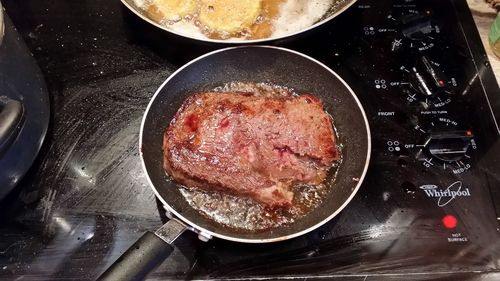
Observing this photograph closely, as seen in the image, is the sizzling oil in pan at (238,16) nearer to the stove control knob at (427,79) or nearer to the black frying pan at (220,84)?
the black frying pan at (220,84)

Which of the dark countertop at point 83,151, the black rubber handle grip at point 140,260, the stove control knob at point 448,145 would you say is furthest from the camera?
the stove control knob at point 448,145

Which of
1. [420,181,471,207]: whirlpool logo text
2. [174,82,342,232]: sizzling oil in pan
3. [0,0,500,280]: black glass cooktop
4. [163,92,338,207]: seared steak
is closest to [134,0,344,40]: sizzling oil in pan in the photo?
[0,0,500,280]: black glass cooktop

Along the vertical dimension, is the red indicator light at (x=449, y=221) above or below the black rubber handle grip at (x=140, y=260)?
below

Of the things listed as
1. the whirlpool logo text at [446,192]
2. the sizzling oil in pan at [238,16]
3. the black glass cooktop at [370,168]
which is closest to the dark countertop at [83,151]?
the black glass cooktop at [370,168]

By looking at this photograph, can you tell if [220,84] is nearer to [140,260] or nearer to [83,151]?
[83,151]

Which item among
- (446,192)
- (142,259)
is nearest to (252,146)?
(142,259)

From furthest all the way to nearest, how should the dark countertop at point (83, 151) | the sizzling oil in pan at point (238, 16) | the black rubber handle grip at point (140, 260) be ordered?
1. the sizzling oil in pan at point (238, 16)
2. the dark countertop at point (83, 151)
3. the black rubber handle grip at point (140, 260)

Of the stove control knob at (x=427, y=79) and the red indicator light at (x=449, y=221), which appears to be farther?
the stove control knob at (x=427, y=79)

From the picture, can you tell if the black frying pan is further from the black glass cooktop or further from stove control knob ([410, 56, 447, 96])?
stove control knob ([410, 56, 447, 96])
